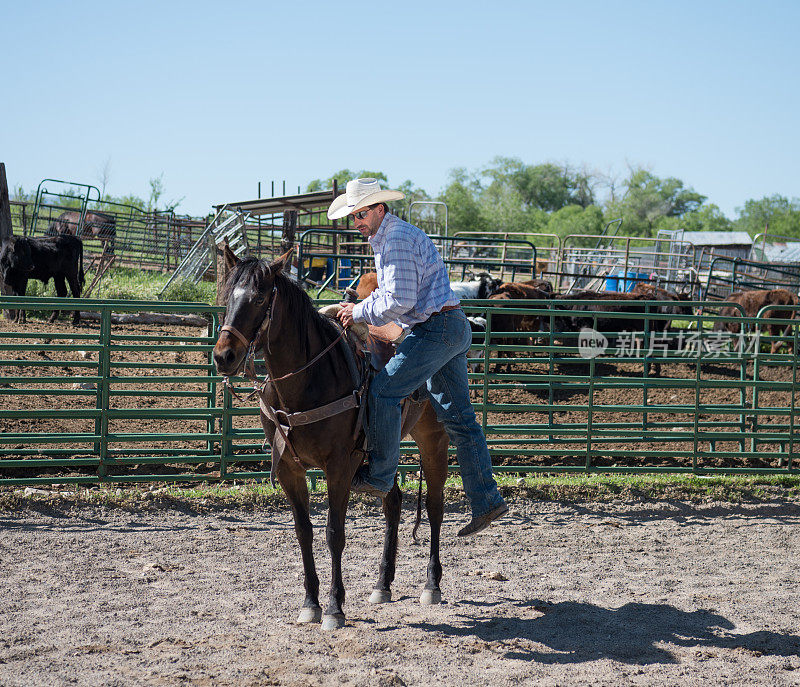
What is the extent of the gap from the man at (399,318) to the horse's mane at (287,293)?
15 cm

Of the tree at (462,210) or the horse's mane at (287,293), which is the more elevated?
A: the tree at (462,210)

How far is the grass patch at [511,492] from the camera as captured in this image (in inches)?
263

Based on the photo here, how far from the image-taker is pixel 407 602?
4.78 m

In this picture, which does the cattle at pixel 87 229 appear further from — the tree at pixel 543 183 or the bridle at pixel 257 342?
the tree at pixel 543 183

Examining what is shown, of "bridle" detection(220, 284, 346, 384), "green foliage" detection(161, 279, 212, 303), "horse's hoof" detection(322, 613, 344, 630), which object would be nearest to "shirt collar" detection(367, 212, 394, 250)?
"bridle" detection(220, 284, 346, 384)

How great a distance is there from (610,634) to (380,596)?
1.39 metres

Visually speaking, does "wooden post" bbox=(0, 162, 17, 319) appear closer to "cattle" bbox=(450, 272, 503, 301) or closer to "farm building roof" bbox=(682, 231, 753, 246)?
"cattle" bbox=(450, 272, 503, 301)

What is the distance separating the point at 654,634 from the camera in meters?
4.31

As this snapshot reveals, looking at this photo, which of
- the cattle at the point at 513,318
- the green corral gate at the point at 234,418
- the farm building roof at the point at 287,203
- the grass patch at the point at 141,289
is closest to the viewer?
the green corral gate at the point at 234,418

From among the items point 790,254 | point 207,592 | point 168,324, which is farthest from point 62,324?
point 790,254

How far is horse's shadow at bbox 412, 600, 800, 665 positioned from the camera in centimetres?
401

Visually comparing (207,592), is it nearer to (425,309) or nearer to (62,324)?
(425,309)

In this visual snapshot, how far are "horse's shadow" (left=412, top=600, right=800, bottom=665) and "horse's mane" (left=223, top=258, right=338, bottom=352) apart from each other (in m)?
1.79

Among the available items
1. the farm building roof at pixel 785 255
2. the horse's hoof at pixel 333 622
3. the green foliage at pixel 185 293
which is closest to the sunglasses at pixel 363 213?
the horse's hoof at pixel 333 622
